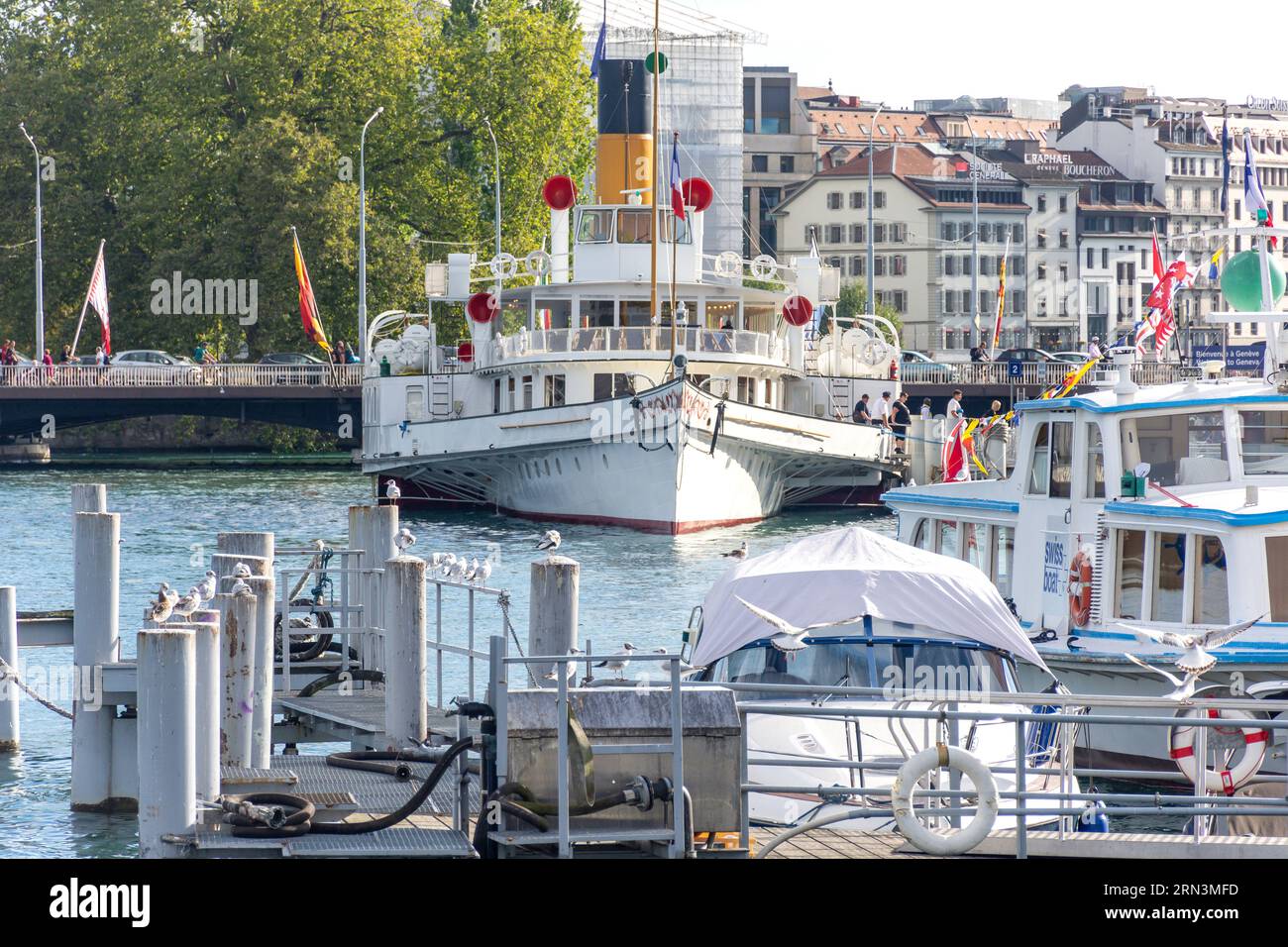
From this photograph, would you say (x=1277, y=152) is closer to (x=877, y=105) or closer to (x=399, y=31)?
(x=877, y=105)

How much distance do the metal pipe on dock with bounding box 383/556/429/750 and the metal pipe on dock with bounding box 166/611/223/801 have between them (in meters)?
3.01

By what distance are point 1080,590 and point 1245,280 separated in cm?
451

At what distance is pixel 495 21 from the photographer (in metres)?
78.9

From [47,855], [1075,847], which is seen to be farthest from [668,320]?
[1075,847]

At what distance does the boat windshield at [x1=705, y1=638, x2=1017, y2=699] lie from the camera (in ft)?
46.9

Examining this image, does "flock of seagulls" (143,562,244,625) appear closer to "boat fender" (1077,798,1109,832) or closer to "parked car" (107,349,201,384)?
"boat fender" (1077,798,1109,832)

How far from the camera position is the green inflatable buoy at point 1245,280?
21844mm

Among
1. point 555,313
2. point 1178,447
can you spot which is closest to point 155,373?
point 555,313

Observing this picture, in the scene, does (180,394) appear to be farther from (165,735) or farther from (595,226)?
(165,735)

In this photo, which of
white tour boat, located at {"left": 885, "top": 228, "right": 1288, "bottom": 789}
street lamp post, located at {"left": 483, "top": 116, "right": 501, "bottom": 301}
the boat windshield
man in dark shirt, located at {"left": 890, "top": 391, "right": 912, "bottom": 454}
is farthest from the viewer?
street lamp post, located at {"left": 483, "top": 116, "right": 501, "bottom": 301}

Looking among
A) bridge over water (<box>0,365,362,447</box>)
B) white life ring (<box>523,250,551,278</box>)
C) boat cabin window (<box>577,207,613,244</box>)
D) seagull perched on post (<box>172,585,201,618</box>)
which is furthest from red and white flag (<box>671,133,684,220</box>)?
seagull perched on post (<box>172,585,201,618</box>)

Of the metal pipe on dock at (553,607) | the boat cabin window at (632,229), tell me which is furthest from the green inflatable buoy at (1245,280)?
the boat cabin window at (632,229)

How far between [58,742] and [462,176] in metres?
57.4

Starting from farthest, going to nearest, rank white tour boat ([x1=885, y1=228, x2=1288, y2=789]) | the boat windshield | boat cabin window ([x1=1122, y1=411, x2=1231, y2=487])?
boat cabin window ([x1=1122, y1=411, x2=1231, y2=487]) < white tour boat ([x1=885, y1=228, x2=1288, y2=789]) < the boat windshield
